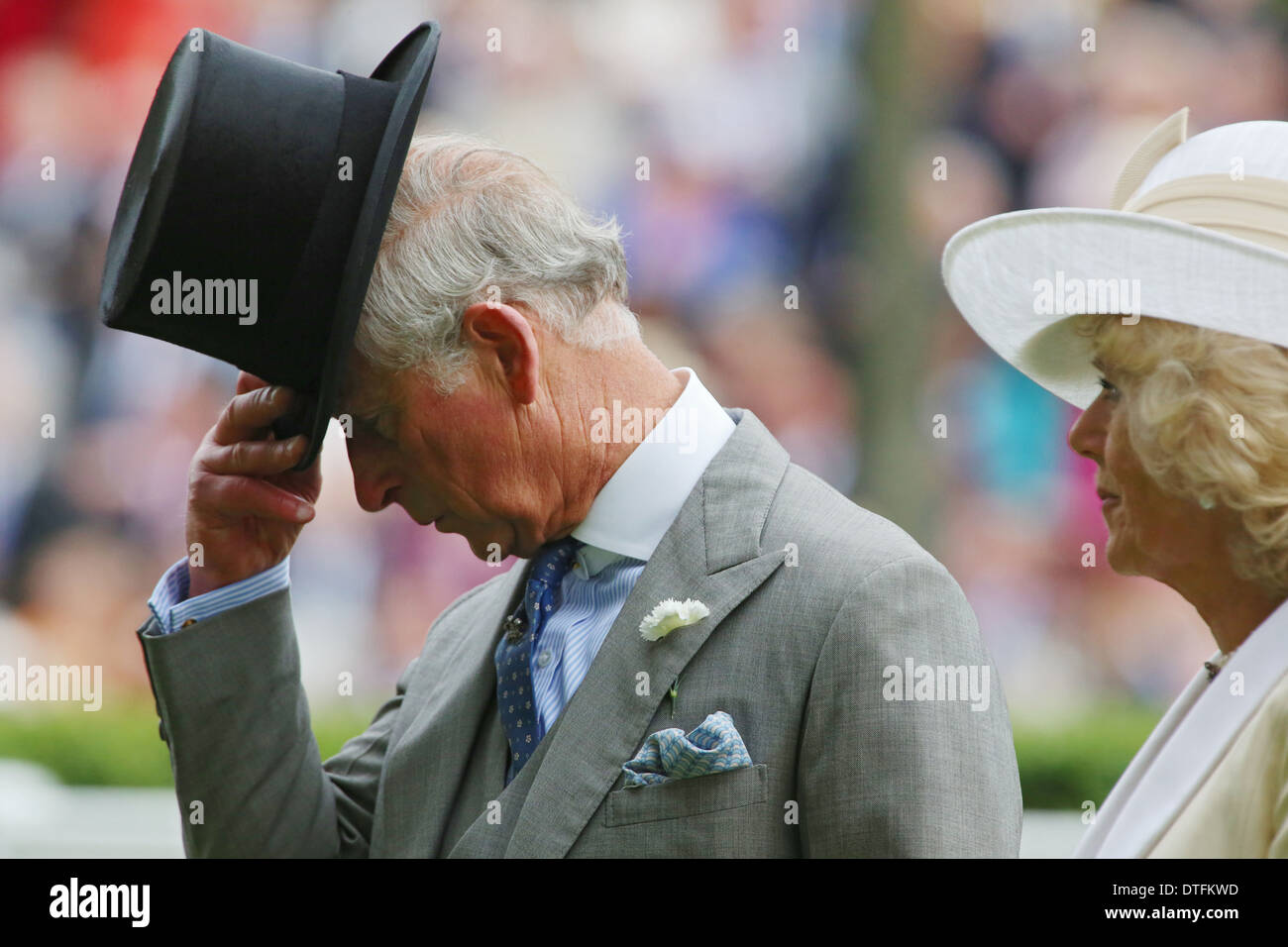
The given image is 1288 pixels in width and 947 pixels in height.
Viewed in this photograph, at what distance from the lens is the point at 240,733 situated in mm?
2516

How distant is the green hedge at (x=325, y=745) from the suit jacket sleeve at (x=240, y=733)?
351 cm

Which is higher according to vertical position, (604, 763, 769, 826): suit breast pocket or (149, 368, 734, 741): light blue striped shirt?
(149, 368, 734, 741): light blue striped shirt

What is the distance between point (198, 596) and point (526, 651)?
61 cm

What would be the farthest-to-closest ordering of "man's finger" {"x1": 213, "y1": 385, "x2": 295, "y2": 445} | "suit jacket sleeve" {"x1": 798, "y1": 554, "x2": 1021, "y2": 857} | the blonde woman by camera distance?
1. "man's finger" {"x1": 213, "y1": 385, "x2": 295, "y2": 445}
2. "suit jacket sleeve" {"x1": 798, "y1": 554, "x2": 1021, "y2": 857}
3. the blonde woman

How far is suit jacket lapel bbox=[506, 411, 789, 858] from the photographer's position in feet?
7.10

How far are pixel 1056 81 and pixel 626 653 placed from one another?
5.98m

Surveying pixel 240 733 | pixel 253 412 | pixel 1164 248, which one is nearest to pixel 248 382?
pixel 253 412

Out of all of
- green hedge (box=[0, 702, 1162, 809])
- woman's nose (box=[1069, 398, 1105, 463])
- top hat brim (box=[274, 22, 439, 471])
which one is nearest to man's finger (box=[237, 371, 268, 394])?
top hat brim (box=[274, 22, 439, 471])

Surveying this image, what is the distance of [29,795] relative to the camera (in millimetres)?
6082

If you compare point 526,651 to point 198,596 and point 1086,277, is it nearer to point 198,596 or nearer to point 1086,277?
point 198,596

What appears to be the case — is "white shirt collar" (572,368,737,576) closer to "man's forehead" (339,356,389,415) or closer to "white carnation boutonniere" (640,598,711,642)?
"white carnation boutonniere" (640,598,711,642)

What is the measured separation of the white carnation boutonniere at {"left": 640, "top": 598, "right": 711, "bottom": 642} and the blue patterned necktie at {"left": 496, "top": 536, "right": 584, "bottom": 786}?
28cm
